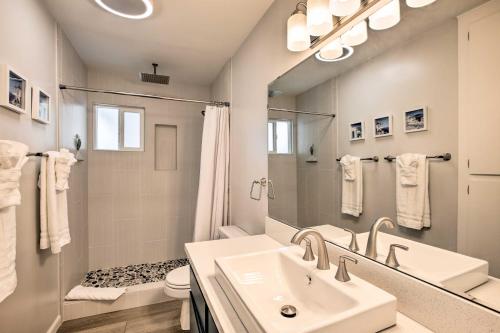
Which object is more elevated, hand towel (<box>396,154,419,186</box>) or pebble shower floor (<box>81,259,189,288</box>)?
hand towel (<box>396,154,419,186</box>)

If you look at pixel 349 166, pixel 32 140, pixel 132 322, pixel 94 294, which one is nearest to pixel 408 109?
pixel 349 166

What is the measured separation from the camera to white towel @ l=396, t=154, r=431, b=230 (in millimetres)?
797

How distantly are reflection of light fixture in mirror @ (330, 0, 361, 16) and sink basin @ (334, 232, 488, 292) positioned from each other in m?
0.96

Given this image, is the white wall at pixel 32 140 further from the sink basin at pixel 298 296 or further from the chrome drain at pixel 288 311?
the chrome drain at pixel 288 311

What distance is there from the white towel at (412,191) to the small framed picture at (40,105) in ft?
6.99

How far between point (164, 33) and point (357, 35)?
173 cm

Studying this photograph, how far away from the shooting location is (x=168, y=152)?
330 centimetres

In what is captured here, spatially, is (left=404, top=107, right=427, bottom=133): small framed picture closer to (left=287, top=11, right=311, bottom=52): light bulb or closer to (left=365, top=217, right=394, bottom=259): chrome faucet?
(left=365, top=217, right=394, bottom=259): chrome faucet

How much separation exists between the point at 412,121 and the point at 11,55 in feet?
6.66

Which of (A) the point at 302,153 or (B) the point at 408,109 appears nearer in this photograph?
(B) the point at 408,109

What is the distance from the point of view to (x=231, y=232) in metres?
2.18

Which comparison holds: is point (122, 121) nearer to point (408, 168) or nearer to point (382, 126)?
point (382, 126)

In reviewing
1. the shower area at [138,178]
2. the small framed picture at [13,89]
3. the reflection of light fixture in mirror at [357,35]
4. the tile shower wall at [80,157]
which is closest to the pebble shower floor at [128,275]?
the shower area at [138,178]

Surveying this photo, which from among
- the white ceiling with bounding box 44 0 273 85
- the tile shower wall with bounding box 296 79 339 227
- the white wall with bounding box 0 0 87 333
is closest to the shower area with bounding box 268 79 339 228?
the tile shower wall with bounding box 296 79 339 227
